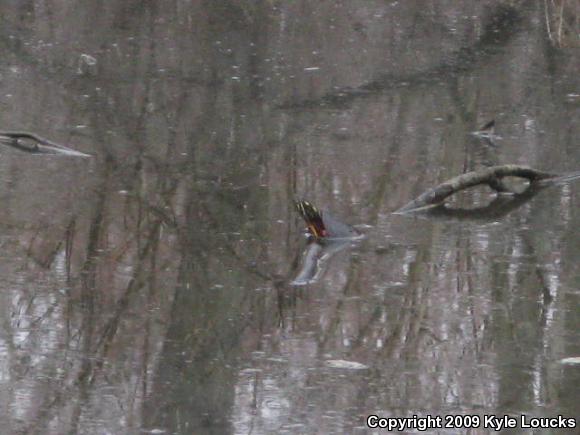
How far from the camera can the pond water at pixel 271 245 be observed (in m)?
4.68

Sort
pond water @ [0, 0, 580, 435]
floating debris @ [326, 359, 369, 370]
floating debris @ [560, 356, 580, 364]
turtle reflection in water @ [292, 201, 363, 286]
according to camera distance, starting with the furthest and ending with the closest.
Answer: turtle reflection in water @ [292, 201, 363, 286], floating debris @ [560, 356, 580, 364], floating debris @ [326, 359, 369, 370], pond water @ [0, 0, 580, 435]

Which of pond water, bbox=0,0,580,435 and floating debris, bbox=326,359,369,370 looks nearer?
pond water, bbox=0,0,580,435

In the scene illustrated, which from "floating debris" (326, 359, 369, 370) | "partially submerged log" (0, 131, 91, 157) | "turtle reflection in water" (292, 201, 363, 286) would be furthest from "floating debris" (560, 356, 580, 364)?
"partially submerged log" (0, 131, 91, 157)

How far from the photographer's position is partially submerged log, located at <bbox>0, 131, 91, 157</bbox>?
25.9 ft

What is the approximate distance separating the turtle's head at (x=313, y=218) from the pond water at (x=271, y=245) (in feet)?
0.31

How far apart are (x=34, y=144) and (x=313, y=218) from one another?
7.99 feet

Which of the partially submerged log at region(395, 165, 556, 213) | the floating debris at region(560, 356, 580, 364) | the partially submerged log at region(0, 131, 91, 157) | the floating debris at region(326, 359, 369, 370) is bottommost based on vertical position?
the floating debris at region(326, 359, 369, 370)

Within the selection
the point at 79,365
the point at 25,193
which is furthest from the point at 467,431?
the point at 25,193

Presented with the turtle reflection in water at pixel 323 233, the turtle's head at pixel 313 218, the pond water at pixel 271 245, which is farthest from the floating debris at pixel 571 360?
the turtle's head at pixel 313 218

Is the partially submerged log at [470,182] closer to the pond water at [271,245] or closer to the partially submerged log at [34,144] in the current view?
the pond water at [271,245]

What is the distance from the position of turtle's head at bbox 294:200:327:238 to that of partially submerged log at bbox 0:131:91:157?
2051mm

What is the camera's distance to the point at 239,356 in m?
4.99

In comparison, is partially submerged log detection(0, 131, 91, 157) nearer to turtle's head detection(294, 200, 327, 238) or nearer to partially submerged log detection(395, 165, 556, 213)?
turtle's head detection(294, 200, 327, 238)

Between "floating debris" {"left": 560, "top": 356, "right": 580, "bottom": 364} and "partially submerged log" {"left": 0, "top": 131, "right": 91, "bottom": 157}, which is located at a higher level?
"partially submerged log" {"left": 0, "top": 131, "right": 91, "bottom": 157}
